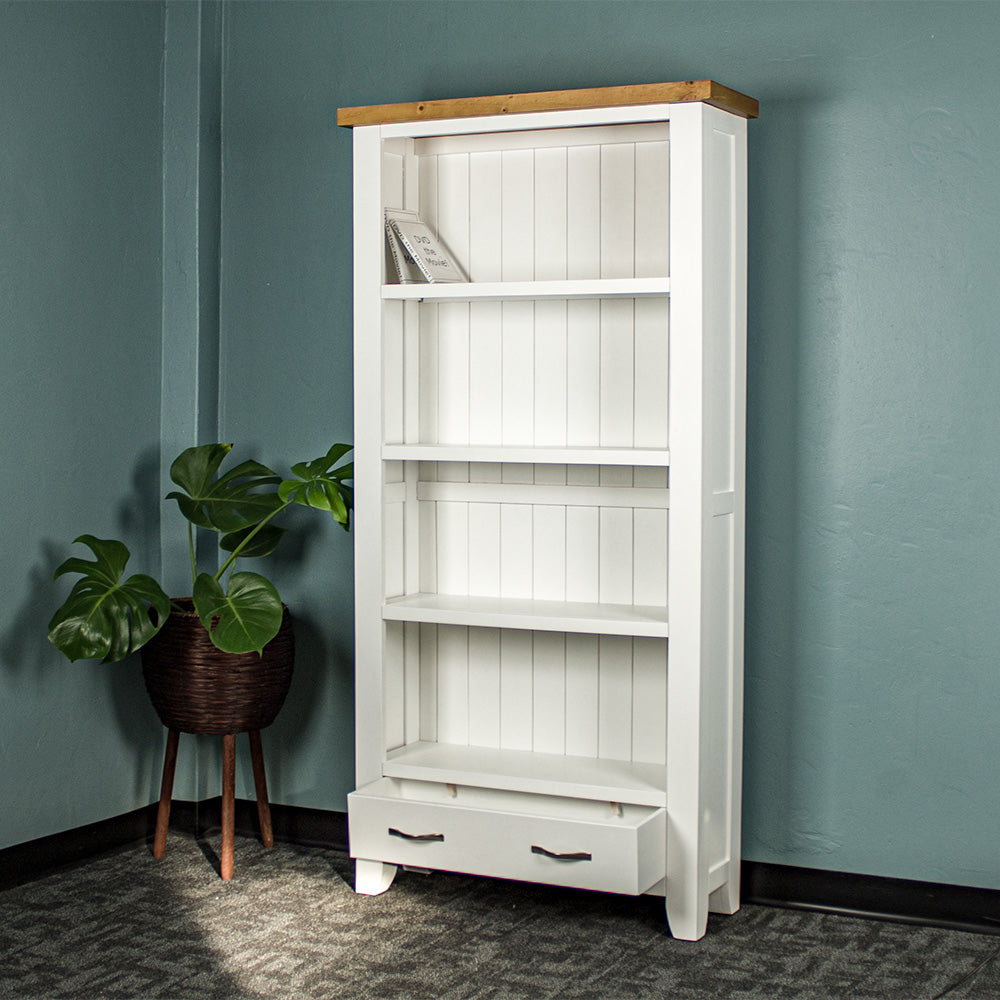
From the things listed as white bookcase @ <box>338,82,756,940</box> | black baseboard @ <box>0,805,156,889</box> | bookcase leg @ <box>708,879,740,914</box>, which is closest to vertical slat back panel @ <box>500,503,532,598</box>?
white bookcase @ <box>338,82,756,940</box>

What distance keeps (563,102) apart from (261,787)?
1.91 metres

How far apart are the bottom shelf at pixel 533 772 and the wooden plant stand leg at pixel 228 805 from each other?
428mm

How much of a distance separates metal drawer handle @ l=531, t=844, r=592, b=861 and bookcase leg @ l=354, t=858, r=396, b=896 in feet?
1.51

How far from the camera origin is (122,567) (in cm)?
311

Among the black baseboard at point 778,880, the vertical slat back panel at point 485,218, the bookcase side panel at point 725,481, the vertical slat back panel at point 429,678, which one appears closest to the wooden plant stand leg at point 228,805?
the black baseboard at point 778,880

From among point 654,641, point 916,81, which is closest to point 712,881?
point 654,641

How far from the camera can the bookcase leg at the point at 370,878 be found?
10.0ft

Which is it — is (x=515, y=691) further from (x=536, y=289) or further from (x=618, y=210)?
(x=618, y=210)

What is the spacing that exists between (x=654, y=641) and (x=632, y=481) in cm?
39

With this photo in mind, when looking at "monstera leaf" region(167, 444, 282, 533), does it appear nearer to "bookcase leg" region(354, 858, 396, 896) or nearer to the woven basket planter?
the woven basket planter

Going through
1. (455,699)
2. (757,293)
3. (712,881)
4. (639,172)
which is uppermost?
(639,172)

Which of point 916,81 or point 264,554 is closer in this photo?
point 916,81

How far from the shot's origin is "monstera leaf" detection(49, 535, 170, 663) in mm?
2924

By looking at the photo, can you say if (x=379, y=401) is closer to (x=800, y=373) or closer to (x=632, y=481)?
(x=632, y=481)
